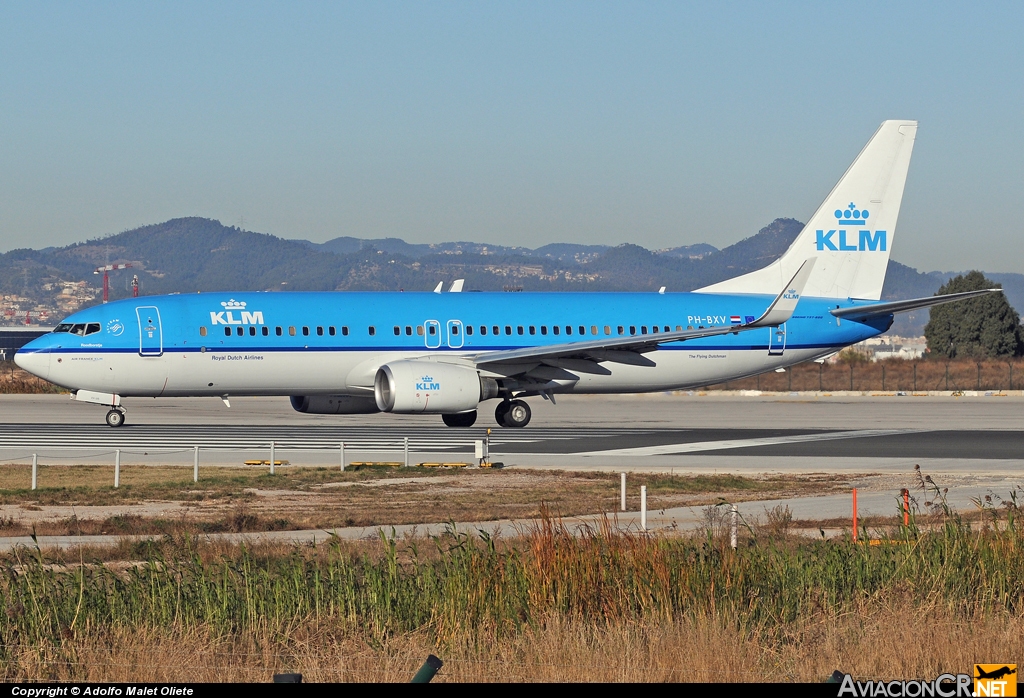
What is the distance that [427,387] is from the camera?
42.2 metres

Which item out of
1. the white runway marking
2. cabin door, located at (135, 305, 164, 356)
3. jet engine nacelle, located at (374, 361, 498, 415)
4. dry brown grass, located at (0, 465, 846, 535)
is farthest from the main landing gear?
dry brown grass, located at (0, 465, 846, 535)

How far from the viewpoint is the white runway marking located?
3600 centimetres

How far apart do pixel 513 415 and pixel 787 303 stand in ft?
32.9

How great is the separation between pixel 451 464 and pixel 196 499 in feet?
26.5

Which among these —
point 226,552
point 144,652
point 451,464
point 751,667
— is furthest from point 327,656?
point 451,464

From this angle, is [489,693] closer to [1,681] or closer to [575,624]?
[575,624]

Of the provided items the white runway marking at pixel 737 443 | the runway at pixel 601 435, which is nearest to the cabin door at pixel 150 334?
the runway at pixel 601 435

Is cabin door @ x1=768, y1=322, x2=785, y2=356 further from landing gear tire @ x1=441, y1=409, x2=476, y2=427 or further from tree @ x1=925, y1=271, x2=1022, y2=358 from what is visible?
tree @ x1=925, y1=271, x2=1022, y2=358

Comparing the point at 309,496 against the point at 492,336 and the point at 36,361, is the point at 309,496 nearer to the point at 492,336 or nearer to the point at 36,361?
the point at 36,361

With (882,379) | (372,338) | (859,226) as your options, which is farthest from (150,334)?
(882,379)

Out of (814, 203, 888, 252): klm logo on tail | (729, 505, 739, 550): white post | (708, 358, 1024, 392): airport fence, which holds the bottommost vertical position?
(708, 358, 1024, 392): airport fence

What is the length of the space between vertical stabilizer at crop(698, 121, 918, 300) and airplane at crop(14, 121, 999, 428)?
5 cm

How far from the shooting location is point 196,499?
82.5ft

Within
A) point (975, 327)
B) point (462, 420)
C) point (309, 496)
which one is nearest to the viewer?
point (309, 496)
